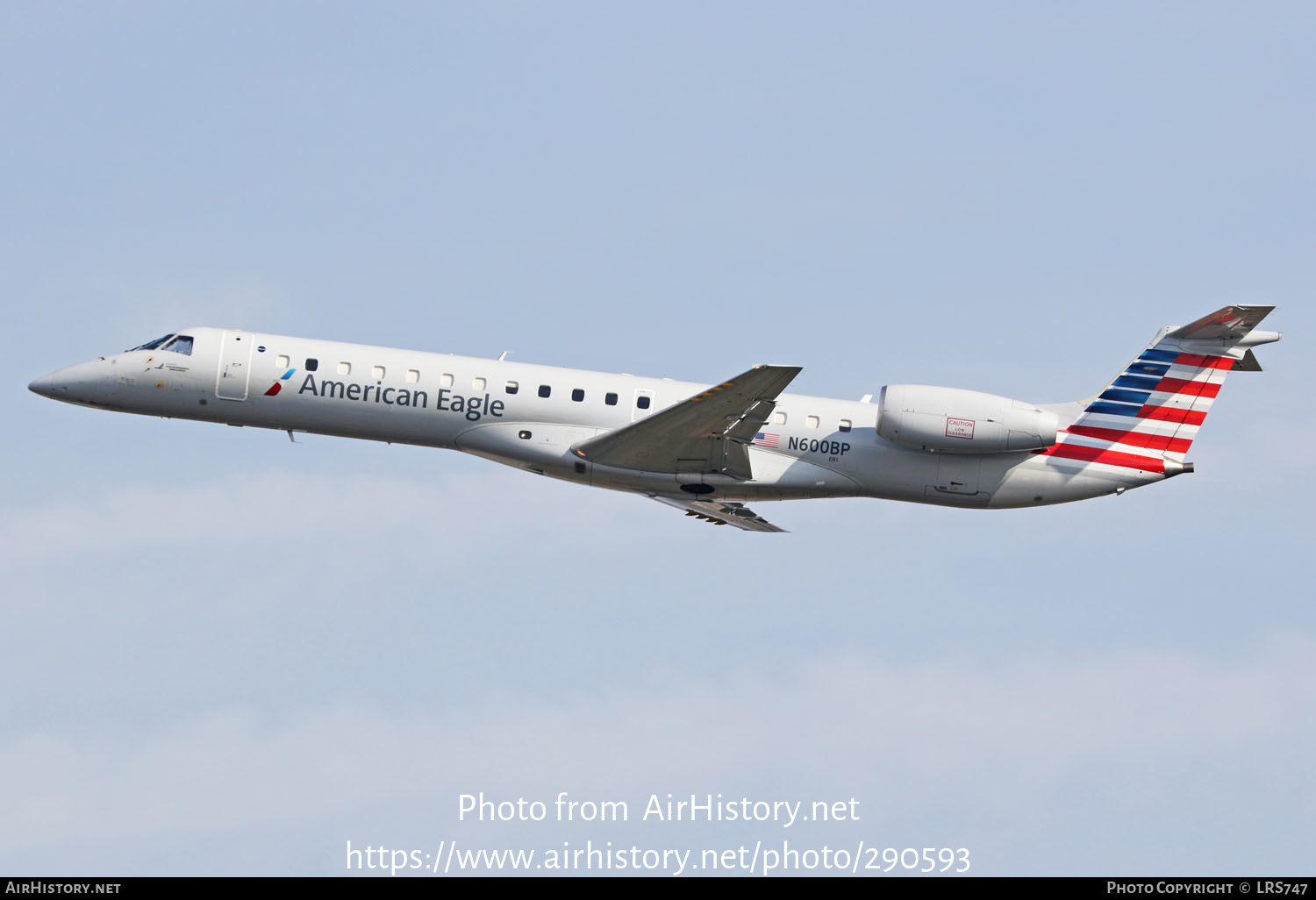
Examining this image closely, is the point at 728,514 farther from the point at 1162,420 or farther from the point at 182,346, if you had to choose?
the point at 182,346

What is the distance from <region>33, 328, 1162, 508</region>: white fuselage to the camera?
33562 millimetres

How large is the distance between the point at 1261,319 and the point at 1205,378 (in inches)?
79.1

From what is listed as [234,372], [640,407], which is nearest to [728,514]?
[640,407]

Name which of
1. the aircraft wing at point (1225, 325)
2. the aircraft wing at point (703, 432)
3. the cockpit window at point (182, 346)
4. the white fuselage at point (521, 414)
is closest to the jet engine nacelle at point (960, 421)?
the white fuselage at point (521, 414)

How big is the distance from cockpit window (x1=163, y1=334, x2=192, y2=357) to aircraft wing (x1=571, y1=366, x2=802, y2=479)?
9134 mm

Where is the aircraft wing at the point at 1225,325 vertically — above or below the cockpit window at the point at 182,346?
above

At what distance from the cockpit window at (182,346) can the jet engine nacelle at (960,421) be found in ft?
51.2

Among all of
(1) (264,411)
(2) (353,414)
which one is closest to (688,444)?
(2) (353,414)

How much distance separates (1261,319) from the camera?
3319 cm

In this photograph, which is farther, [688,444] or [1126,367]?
[1126,367]

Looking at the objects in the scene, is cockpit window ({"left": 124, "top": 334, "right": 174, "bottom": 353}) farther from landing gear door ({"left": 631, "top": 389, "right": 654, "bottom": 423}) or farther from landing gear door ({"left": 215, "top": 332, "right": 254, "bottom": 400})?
landing gear door ({"left": 631, "top": 389, "right": 654, "bottom": 423})

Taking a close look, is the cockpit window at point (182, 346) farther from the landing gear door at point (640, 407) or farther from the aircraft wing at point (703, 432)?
the landing gear door at point (640, 407)

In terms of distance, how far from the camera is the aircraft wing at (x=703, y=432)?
3103 centimetres

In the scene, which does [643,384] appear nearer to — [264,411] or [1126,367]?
[264,411]
